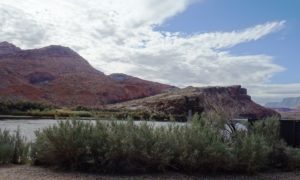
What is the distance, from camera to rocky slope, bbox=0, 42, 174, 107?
245 ft

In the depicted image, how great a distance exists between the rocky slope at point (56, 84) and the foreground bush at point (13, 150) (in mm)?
55102

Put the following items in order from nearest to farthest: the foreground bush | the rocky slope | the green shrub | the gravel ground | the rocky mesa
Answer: the gravel ground < the green shrub < the foreground bush < the rocky mesa < the rocky slope

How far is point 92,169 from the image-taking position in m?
10.1

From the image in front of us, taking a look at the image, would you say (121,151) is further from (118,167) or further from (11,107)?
(11,107)

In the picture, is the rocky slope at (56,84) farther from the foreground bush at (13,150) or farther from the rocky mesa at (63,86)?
the foreground bush at (13,150)

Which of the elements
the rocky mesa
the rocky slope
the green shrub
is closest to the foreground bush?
the green shrub

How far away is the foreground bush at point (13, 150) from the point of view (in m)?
10.9

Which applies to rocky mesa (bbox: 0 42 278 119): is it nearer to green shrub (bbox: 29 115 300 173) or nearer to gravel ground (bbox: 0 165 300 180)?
green shrub (bbox: 29 115 300 173)

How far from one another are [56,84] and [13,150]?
7094 centimetres

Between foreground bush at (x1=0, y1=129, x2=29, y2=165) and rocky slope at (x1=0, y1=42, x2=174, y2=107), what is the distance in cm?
5510

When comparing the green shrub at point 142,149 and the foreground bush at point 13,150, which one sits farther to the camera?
the foreground bush at point 13,150

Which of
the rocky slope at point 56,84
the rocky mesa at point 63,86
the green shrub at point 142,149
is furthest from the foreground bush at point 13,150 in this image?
the rocky slope at point 56,84

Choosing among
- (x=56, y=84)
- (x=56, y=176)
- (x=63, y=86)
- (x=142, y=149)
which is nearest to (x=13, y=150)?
(x=56, y=176)

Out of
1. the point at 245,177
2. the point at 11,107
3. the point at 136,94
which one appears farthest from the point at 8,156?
the point at 136,94
